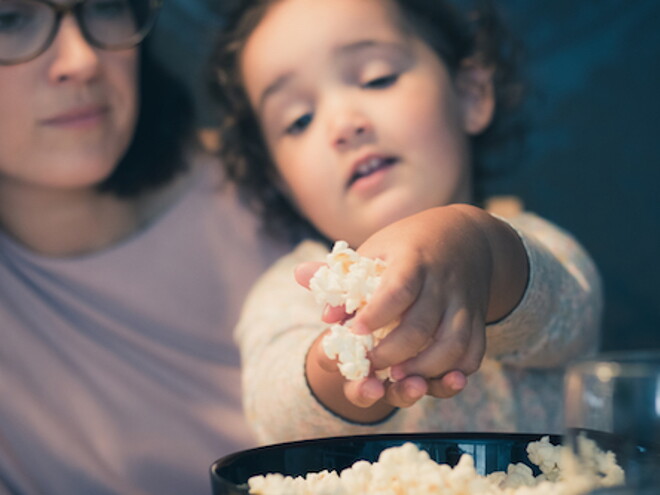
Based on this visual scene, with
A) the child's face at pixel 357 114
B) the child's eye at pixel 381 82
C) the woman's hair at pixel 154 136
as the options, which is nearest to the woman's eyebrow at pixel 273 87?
the child's face at pixel 357 114

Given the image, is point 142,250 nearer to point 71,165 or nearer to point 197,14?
point 71,165

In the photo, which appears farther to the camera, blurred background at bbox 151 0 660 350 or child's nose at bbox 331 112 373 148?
blurred background at bbox 151 0 660 350

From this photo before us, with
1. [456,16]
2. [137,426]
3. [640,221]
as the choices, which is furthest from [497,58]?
[137,426]

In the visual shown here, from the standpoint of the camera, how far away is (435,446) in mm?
603

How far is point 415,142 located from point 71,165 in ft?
1.44

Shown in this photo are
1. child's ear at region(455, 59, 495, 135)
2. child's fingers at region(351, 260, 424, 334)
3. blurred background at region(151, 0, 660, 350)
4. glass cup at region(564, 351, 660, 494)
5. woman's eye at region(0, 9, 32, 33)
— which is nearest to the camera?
glass cup at region(564, 351, 660, 494)

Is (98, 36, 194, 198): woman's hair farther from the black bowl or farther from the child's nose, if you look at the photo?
the black bowl

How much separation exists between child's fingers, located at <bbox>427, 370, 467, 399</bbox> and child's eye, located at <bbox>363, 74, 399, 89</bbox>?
497 mm

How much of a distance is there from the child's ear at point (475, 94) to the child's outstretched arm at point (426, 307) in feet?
1.61

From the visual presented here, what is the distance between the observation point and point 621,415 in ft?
1.42

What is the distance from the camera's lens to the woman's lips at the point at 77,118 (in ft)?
3.23

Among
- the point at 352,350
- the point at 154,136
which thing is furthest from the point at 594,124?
the point at 352,350

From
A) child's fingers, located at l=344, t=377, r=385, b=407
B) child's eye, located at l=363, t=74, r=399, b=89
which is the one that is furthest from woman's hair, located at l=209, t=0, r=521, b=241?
child's fingers, located at l=344, t=377, r=385, b=407

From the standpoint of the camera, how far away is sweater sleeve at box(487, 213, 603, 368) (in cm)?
76
